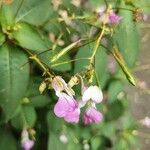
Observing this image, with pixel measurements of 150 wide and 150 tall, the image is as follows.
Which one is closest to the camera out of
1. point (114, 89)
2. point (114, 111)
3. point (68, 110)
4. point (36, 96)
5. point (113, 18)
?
point (68, 110)

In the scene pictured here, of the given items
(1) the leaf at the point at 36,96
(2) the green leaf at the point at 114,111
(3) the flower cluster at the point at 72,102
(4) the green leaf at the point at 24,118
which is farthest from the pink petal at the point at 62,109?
(2) the green leaf at the point at 114,111

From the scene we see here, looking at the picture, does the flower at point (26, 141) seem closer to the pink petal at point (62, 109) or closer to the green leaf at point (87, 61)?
the green leaf at point (87, 61)

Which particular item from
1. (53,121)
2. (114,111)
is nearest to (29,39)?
(53,121)

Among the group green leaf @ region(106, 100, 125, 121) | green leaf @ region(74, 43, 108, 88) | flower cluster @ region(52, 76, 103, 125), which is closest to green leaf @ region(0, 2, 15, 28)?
green leaf @ region(74, 43, 108, 88)

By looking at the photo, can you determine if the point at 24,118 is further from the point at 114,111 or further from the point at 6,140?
the point at 114,111

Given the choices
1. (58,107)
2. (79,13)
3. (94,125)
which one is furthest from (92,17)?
(94,125)

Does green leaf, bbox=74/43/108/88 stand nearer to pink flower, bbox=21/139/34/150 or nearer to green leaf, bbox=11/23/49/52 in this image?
green leaf, bbox=11/23/49/52
